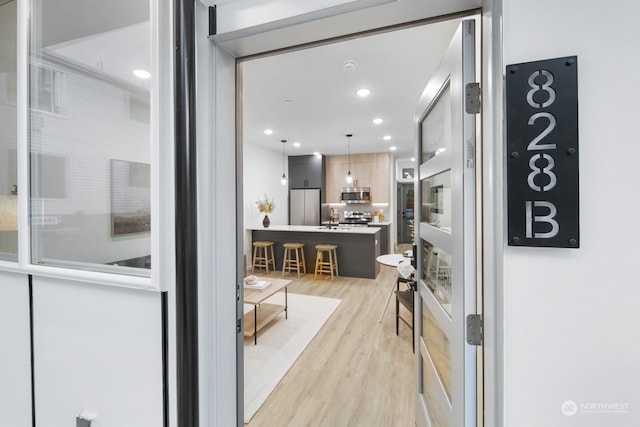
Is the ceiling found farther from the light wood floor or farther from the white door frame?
the light wood floor

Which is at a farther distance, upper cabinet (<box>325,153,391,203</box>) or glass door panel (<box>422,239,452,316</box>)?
upper cabinet (<box>325,153,391,203</box>)

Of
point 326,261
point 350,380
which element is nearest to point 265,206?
point 326,261

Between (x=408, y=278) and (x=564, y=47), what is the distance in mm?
2598

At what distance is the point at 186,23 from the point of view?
1.10m

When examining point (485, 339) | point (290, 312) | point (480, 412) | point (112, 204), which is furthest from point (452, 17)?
point (290, 312)

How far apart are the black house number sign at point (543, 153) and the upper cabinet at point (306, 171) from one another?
7.20 meters

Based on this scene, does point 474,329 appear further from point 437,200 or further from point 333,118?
point 333,118

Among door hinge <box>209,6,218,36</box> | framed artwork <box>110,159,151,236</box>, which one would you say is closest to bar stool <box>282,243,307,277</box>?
framed artwork <box>110,159,151,236</box>

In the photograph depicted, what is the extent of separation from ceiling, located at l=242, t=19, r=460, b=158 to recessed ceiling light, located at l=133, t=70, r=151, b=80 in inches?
18.1

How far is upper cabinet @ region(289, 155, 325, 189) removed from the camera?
26.2 feet

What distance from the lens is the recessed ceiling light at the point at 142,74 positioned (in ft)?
3.90

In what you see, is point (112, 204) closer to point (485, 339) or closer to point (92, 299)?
point (92, 299)

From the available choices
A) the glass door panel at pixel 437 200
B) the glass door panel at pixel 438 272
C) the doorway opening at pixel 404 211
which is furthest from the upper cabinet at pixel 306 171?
the glass door panel at pixel 438 272

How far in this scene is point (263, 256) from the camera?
20.7 ft
